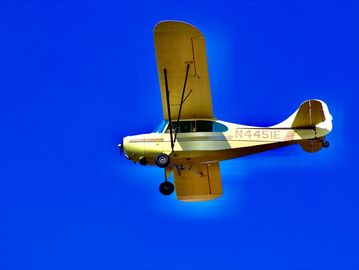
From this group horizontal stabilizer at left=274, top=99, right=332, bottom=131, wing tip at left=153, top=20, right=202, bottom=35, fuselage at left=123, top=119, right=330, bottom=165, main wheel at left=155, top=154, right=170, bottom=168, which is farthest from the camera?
fuselage at left=123, top=119, right=330, bottom=165

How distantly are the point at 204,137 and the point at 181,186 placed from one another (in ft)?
12.9

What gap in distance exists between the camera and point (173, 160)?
26125mm

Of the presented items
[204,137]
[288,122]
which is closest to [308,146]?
[288,122]

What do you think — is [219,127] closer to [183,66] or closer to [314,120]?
[183,66]

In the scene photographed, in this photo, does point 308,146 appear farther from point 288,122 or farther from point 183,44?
point 183,44

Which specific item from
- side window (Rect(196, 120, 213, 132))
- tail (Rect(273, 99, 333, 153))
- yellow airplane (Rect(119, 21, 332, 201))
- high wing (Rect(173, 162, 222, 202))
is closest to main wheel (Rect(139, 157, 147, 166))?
yellow airplane (Rect(119, 21, 332, 201))

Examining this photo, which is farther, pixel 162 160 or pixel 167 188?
pixel 167 188

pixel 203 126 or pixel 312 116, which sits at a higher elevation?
pixel 203 126

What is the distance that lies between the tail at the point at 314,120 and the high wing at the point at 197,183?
13.7 feet

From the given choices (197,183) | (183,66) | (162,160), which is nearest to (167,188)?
(162,160)

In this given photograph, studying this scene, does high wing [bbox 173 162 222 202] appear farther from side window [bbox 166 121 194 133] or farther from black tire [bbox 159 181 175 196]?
side window [bbox 166 121 194 133]

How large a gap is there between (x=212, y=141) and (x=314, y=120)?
329 centimetres

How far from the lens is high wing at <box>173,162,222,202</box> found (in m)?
29.1

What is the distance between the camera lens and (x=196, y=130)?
86.3ft
